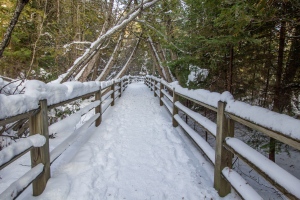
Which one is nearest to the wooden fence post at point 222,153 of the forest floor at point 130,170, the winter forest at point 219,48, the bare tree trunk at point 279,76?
the forest floor at point 130,170

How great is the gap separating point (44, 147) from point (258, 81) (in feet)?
18.5

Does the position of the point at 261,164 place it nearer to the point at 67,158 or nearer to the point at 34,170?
the point at 34,170

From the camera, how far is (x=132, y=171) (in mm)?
2809

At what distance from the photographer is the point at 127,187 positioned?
2.43 m

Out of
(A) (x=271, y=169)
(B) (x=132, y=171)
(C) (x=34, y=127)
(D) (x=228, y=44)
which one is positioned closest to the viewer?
(A) (x=271, y=169)

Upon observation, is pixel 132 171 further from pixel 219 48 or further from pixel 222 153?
pixel 219 48

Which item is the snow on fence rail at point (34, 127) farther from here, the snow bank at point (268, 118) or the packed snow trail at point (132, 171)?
the snow bank at point (268, 118)

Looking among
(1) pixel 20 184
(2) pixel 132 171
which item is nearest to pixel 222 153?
(2) pixel 132 171

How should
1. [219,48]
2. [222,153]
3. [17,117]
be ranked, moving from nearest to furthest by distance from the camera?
[17,117] → [222,153] → [219,48]

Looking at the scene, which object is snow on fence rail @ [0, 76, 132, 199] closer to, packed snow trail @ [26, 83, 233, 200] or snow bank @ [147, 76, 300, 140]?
Result: packed snow trail @ [26, 83, 233, 200]

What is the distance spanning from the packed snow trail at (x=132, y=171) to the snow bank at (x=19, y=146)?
634 millimetres

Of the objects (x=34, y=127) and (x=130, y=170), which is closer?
(x=34, y=127)

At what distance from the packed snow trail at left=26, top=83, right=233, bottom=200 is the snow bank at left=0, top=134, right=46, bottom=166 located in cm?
63

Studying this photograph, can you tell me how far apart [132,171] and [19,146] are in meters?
1.54
